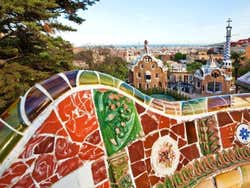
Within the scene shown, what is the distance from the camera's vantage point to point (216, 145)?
233cm

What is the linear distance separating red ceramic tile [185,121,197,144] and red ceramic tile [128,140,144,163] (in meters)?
0.46

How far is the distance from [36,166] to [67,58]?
508 cm

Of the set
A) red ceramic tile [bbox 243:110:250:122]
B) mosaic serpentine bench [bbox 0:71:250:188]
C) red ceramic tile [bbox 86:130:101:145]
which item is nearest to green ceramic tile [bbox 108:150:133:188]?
mosaic serpentine bench [bbox 0:71:250:188]

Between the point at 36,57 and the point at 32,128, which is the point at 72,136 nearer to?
the point at 32,128

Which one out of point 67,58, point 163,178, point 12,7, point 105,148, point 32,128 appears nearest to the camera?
point 32,128

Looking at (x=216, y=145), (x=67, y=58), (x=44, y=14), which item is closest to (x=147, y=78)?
(x=67, y=58)

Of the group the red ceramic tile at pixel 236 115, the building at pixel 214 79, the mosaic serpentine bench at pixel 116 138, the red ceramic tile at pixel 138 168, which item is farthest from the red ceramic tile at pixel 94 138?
the building at pixel 214 79

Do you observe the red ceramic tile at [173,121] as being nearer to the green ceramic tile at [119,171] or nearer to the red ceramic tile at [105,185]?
the green ceramic tile at [119,171]

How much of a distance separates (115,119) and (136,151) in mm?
314

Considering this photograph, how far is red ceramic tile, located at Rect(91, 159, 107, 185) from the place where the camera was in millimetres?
1791

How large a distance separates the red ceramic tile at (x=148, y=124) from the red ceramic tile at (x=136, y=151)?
111 mm

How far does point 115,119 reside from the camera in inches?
74.6

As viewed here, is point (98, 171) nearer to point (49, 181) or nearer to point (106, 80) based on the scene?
point (49, 181)

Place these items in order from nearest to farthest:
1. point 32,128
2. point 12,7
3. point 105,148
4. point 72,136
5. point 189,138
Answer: point 32,128 < point 72,136 < point 105,148 < point 189,138 < point 12,7
